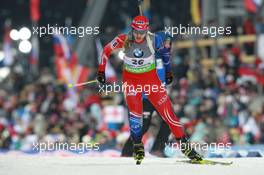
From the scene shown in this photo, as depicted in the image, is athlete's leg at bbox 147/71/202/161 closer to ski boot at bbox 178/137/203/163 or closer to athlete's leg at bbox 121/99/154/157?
ski boot at bbox 178/137/203/163

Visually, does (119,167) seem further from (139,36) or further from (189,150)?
(139,36)

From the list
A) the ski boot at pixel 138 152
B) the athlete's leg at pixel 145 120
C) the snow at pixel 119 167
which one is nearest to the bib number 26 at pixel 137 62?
the ski boot at pixel 138 152

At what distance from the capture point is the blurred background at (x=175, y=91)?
1700 centimetres

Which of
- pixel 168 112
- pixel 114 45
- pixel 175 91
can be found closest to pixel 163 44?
pixel 114 45

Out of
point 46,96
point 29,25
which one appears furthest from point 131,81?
point 29,25

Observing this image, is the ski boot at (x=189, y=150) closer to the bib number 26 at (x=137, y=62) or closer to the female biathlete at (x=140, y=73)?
the female biathlete at (x=140, y=73)

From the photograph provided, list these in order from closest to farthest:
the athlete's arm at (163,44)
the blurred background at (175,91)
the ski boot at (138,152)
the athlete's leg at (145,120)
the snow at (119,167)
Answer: the snow at (119,167)
the athlete's arm at (163,44)
the ski boot at (138,152)
the athlete's leg at (145,120)
the blurred background at (175,91)

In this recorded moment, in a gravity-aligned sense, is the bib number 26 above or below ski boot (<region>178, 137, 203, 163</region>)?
above

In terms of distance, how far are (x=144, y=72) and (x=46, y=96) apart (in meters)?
8.60

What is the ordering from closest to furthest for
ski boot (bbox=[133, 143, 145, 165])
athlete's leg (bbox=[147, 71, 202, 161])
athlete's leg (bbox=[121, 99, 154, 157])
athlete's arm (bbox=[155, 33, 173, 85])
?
athlete's arm (bbox=[155, 33, 173, 85])
athlete's leg (bbox=[147, 71, 202, 161])
ski boot (bbox=[133, 143, 145, 165])
athlete's leg (bbox=[121, 99, 154, 157])

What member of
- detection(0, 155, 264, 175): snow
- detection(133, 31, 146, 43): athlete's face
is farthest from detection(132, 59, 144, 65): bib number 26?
→ detection(0, 155, 264, 175): snow

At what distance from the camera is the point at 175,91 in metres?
18.4

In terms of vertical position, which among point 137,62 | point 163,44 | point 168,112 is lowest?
point 168,112

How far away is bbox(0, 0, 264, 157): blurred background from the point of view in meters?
17.0
